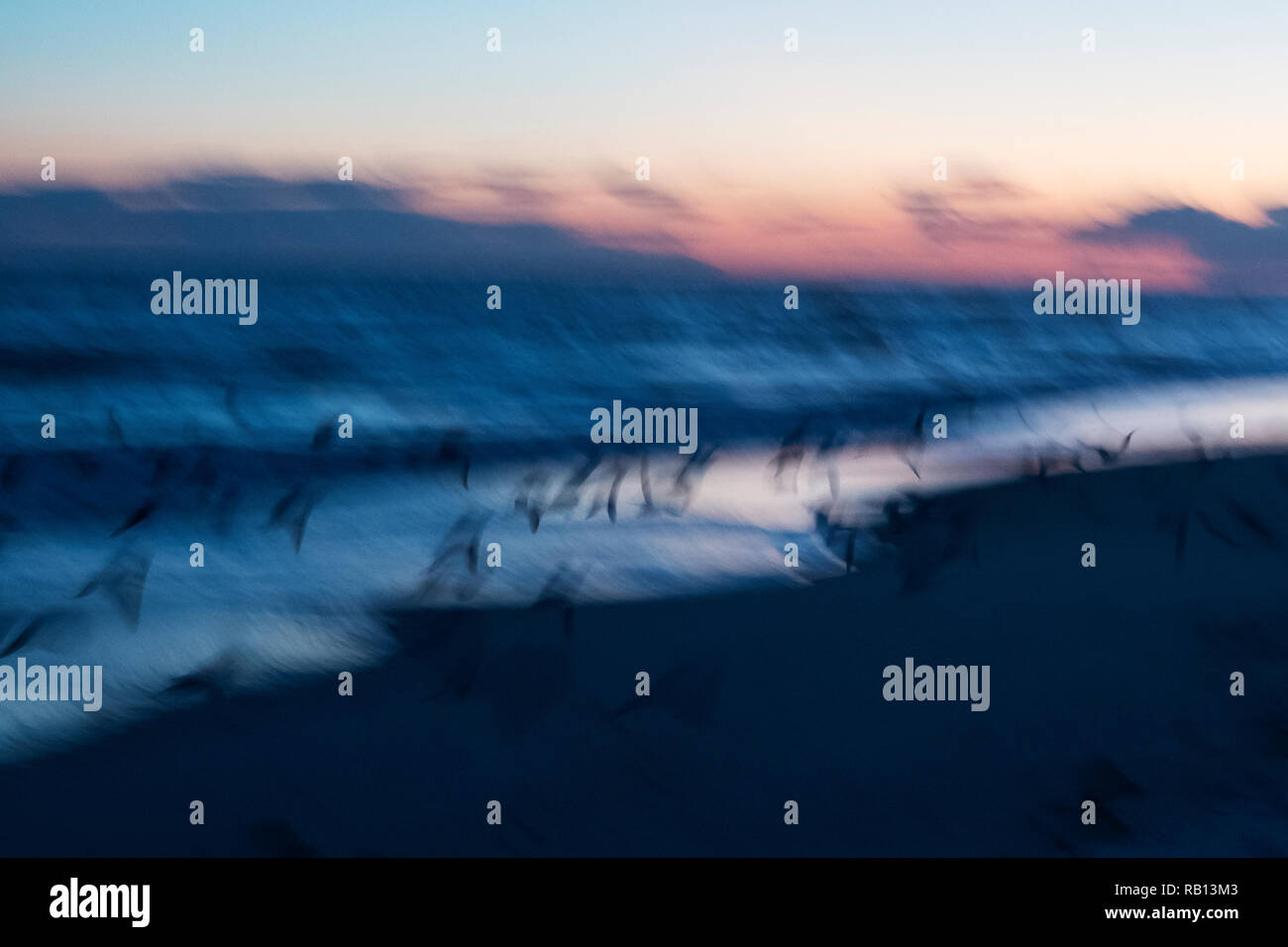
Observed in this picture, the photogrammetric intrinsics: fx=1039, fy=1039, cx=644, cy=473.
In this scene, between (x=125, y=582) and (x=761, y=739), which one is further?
(x=125, y=582)

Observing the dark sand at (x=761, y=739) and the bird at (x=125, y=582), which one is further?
the bird at (x=125, y=582)

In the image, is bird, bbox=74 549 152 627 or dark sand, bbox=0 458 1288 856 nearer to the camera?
dark sand, bbox=0 458 1288 856

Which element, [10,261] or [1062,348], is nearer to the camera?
[1062,348]

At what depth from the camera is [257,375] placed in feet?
30.2

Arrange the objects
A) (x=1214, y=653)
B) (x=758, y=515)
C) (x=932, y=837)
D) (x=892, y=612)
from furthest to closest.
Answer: (x=758, y=515), (x=892, y=612), (x=1214, y=653), (x=932, y=837)

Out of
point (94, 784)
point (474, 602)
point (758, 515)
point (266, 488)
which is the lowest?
point (94, 784)

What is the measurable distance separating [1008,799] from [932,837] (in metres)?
0.36

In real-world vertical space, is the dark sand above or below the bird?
below

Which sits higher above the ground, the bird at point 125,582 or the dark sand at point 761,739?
the bird at point 125,582

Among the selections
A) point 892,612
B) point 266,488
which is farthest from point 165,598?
point 892,612

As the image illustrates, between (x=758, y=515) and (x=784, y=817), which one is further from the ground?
(x=758, y=515)

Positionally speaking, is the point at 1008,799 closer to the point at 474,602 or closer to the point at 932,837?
the point at 932,837

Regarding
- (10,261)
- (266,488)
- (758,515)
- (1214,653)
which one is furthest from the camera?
(10,261)

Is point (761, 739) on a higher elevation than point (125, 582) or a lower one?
lower
